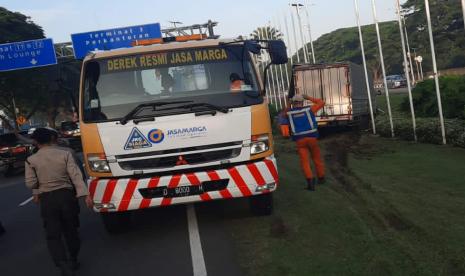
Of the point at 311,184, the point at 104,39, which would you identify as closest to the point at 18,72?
the point at 104,39

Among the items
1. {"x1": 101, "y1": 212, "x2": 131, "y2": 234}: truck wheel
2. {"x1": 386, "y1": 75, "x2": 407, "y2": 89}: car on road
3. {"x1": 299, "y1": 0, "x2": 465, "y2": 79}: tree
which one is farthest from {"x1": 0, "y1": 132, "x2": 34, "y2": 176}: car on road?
{"x1": 386, "y1": 75, "x2": 407, "y2": 89}: car on road

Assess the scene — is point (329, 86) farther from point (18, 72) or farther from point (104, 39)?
point (18, 72)

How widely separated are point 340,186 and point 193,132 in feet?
12.9

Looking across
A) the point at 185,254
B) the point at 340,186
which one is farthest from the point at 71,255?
the point at 340,186

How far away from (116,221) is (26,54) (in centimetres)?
2489

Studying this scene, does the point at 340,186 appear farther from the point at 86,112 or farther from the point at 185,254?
the point at 86,112

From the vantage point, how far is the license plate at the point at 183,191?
6.36 metres

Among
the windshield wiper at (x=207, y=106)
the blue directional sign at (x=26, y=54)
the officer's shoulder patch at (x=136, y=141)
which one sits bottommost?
the officer's shoulder patch at (x=136, y=141)

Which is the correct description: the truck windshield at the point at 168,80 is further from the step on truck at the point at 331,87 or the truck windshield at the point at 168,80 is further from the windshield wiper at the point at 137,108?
the step on truck at the point at 331,87

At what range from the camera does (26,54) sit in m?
29.3

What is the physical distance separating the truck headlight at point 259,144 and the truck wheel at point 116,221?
2090 millimetres

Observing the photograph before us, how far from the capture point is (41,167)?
217 inches

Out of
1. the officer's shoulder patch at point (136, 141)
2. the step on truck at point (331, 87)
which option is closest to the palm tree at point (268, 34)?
the step on truck at point (331, 87)

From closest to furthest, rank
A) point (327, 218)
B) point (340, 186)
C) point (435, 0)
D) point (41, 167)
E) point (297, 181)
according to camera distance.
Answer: point (41, 167), point (327, 218), point (340, 186), point (297, 181), point (435, 0)
